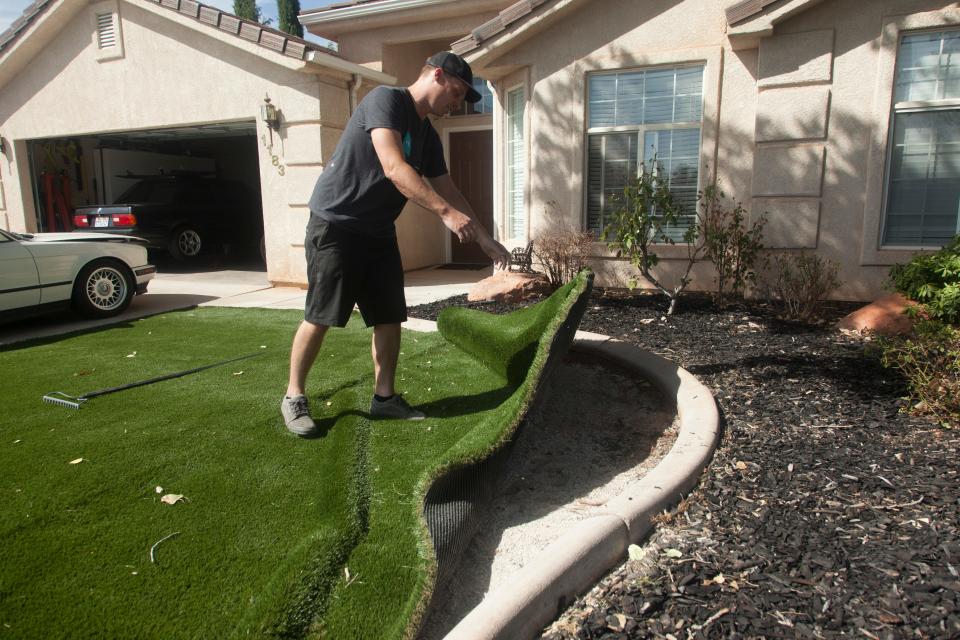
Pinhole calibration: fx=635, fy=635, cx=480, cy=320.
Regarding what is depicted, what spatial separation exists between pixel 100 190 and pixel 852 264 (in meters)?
14.2

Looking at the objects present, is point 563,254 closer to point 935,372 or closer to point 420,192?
point 935,372

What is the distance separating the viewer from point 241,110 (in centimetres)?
902

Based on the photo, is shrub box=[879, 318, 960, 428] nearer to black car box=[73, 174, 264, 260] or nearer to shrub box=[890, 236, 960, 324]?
shrub box=[890, 236, 960, 324]

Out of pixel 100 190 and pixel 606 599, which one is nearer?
pixel 606 599

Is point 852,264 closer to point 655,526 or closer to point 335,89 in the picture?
point 655,526

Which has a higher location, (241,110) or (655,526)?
(241,110)

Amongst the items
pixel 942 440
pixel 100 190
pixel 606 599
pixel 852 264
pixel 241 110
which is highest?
pixel 241 110

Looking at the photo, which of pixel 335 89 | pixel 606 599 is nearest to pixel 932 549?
pixel 606 599

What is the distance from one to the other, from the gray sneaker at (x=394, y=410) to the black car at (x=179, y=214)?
9029mm

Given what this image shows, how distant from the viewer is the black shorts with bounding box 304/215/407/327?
3.15 metres

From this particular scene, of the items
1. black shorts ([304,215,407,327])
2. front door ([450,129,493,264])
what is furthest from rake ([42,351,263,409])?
front door ([450,129,493,264])

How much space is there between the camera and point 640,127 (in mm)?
7230

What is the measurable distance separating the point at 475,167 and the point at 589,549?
9335 mm

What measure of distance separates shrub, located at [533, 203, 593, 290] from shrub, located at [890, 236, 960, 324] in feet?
9.95
